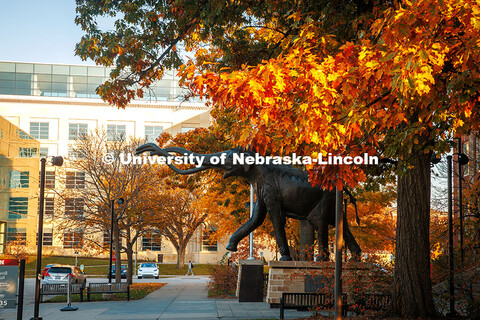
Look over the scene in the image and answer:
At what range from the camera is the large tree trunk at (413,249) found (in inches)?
434

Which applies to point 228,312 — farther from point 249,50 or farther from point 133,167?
point 133,167

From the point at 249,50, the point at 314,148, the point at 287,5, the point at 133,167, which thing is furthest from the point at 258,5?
the point at 133,167

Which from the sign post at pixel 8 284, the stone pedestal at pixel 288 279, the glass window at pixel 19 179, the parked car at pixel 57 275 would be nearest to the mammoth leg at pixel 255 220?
the stone pedestal at pixel 288 279

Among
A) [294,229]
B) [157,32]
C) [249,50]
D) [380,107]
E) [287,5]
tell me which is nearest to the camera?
[380,107]

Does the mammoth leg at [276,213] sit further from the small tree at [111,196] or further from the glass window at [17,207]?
the glass window at [17,207]

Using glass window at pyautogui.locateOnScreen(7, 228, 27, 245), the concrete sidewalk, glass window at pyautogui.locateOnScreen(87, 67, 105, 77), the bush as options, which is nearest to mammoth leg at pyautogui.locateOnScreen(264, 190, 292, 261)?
the concrete sidewalk

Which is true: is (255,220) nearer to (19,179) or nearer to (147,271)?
(147,271)

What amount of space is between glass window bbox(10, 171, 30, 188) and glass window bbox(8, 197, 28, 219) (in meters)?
1.21

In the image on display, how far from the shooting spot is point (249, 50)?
15688mm

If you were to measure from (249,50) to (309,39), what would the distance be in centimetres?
616

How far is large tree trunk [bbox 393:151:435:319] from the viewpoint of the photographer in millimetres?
11031

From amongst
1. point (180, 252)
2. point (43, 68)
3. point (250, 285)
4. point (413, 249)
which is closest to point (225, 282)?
point (250, 285)

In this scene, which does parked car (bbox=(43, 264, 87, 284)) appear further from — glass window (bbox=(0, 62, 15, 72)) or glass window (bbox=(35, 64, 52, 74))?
glass window (bbox=(0, 62, 15, 72))

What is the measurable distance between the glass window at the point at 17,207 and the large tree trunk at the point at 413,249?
42.4m
